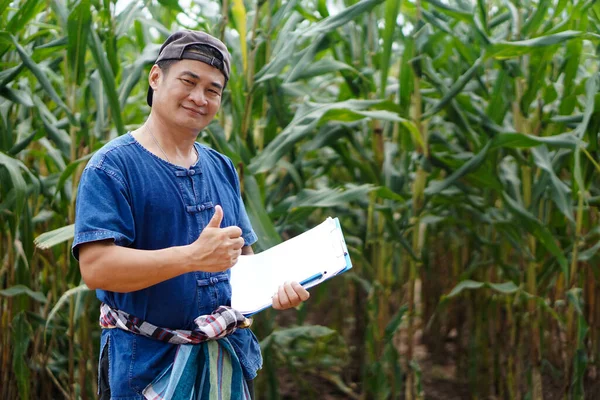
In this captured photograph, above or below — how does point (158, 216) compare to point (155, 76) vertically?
below

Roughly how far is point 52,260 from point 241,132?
78 cm

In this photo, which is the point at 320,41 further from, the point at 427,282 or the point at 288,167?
the point at 427,282

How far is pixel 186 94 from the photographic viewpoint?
116 cm

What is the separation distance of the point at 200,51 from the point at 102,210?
1.01ft

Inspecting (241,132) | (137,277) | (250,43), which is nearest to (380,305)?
(241,132)

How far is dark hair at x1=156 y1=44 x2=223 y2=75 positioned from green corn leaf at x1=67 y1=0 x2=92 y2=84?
0.70 m

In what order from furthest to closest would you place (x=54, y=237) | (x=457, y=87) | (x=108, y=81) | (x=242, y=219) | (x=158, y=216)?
(x=457, y=87) → (x=108, y=81) → (x=54, y=237) → (x=242, y=219) → (x=158, y=216)

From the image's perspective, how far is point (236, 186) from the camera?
1389 millimetres

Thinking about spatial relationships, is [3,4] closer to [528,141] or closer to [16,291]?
[16,291]

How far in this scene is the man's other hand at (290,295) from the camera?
3.83 ft

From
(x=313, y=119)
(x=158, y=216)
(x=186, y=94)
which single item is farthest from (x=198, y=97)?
(x=313, y=119)

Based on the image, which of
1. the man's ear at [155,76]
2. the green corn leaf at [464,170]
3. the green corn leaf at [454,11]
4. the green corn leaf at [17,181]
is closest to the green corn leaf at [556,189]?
the green corn leaf at [464,170]

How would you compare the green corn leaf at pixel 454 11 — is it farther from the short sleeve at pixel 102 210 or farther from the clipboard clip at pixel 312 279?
Result: the short sleeve at pixel 102 210

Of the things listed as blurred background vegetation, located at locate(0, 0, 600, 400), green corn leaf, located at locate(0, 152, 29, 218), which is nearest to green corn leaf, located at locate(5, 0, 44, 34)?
blurred background vegetation, located at locate(0, 0, 600, 400)
